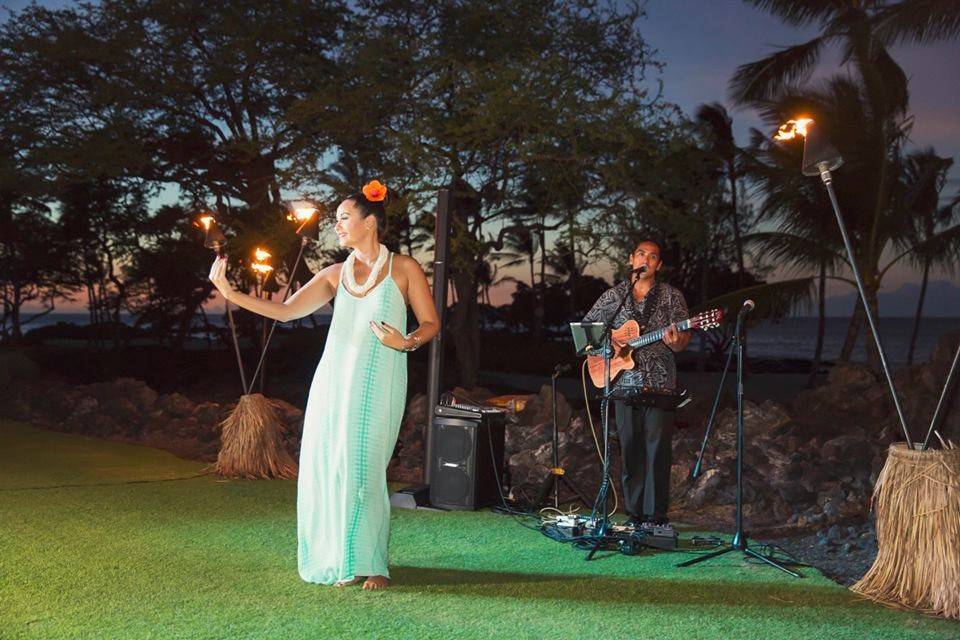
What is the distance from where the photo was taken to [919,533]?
375 cm

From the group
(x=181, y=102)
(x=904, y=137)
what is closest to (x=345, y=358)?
(x=904, y=137)

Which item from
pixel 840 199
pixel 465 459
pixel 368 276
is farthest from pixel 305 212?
pixel 840 199

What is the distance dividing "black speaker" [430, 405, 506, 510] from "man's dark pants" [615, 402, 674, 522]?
943 mm

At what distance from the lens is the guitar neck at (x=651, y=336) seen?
4.94 meters

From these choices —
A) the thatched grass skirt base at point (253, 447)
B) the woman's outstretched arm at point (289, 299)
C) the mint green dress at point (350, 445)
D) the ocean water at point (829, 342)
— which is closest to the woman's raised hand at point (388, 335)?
the mint green dress at point (350, 445)

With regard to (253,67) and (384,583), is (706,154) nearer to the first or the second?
(253,67)

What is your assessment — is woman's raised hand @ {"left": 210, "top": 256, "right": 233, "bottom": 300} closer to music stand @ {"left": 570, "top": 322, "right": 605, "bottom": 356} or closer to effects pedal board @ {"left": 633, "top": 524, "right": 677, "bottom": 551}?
music stand @ {"left": 570, "top": 322, "right": 605, "bottom": 356}

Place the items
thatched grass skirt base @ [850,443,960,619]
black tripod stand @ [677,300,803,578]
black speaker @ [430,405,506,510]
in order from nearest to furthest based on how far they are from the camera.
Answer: thatched grass skirt base @ [850,443,960,619] < black tripod stand @ [677,300,803,578] < black speaker @ [430,405,506,510]

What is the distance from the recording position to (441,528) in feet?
17.5

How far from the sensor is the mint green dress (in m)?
3.90

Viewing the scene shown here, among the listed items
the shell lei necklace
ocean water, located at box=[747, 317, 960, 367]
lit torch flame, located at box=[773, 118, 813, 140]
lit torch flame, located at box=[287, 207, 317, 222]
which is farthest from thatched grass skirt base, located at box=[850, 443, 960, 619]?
ocean water, located at box=[747, 317, 960, 367]

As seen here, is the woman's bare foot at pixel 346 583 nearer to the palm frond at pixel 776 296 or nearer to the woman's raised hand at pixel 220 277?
the woman's raised hand at pixel 220 277

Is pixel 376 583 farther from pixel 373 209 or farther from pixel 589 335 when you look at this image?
pixel 589 335

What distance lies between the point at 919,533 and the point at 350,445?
7.67ft
